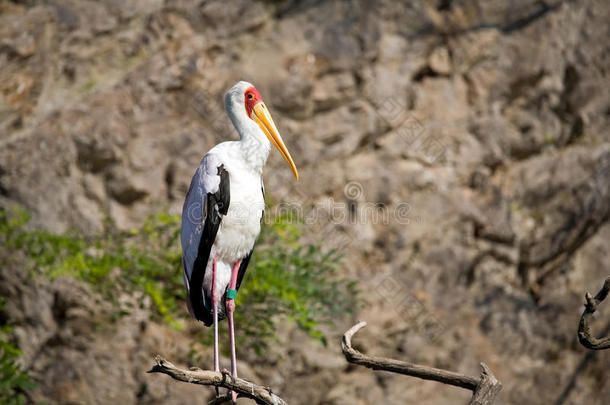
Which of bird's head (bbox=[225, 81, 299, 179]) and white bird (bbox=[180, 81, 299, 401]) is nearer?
white bird (bbox=[180, 81, 299, 401])

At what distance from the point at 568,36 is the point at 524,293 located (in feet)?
10.1

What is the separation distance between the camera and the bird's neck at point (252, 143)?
11.8 ft

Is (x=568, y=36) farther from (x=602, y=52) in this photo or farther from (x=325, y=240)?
(x=325, y=240)

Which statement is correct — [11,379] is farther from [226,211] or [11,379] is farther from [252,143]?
[252,143]

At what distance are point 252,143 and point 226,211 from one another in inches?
16.8

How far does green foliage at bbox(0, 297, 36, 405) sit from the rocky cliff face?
1.10m

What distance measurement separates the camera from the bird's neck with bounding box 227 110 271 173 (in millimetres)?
3609

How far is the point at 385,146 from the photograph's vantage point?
7.29m

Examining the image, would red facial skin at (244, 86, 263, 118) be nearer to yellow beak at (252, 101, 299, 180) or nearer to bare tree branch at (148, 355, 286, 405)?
yellow beak at (252, 101, 299, 180)

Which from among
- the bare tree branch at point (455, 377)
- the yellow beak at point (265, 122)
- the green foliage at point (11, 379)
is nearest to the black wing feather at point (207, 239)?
the yellow beak at point (265, 122)

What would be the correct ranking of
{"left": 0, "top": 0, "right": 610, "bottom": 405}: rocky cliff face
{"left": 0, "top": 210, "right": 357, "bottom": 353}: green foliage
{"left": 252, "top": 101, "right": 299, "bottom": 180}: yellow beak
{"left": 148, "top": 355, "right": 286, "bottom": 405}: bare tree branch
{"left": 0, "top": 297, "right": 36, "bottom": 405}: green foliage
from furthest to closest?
{"left": 0, "top": 0, "right": 610, "bottom": 405}: rocky cliff face
{"left": 0, "top": 210, "right": 357, "bottom": 353}: green foliage
{"left": 0, "top": 297, "right": 36, "bottom": 405}: green foliage
{"left": 252, "top": 101, "right": 299, "bottom": 180}: yellow beak
{"left": 148, "top": 355, "right": 286, "bottom": 405}: bare tree branch

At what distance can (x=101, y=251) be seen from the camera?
6008mm

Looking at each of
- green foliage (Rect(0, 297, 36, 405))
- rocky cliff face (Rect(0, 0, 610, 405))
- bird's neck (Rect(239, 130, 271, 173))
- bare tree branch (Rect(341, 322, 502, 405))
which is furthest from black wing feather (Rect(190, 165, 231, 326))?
rocky cliff face (Rect(0, 0, 610, 405))

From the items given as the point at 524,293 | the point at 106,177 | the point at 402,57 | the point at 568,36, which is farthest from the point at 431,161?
the point at 106,177
